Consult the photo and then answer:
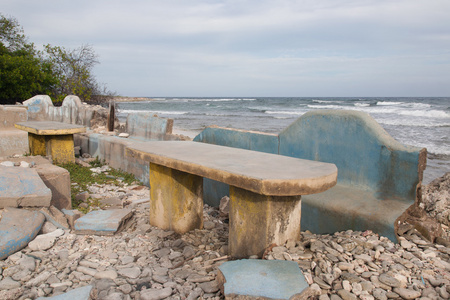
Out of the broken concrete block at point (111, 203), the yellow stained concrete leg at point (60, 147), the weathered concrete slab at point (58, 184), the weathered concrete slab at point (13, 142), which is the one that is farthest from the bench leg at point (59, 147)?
the weathered concrete slab at point (58, 184)

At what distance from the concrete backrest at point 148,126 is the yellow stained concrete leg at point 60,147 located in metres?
1.33

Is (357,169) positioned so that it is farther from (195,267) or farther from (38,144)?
(38,144)

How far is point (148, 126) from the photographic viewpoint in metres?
7.29

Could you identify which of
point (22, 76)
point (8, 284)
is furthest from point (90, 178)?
point (22, 76)

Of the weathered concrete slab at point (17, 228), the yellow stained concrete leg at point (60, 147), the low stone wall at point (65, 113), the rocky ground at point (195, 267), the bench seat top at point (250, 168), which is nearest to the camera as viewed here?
the rocky ground at point (195, 267)

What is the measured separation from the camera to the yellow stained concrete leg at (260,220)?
8.87 ft

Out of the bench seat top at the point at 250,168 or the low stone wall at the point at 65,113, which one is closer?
the bench seat top at the point at 250,168

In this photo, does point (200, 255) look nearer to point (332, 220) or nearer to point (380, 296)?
point (332, 220)

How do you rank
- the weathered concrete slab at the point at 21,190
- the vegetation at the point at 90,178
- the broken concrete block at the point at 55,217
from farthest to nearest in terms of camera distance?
the vegetation at the point at 90,178, the broken concrete block at the point at 55,217, the weathered concrete slab at the point at 21,190

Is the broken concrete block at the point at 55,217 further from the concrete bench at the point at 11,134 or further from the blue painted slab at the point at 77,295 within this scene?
the concrete bench at the point at 11,134

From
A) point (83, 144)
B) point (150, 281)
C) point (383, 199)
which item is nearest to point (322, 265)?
point (383, 199)

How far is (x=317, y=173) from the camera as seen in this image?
8.40ft

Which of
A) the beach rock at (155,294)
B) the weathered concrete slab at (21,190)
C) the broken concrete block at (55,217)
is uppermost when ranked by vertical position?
the weathered concrete slab at (21,190)

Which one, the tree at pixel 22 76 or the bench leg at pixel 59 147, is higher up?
the tree at pixel 22 76
